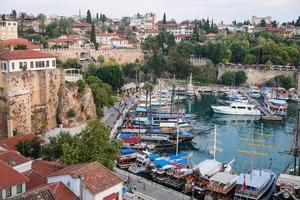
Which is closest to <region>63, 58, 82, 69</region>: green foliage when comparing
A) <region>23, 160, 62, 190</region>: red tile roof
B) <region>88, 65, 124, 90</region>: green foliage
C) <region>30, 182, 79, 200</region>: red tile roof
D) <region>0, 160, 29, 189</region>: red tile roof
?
<region>88, 65, 124, 90</region>: green foliage

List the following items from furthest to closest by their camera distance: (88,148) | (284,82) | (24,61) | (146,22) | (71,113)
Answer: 1. (146,22)
2. (284,82)
3. (71,113)
4. (24,61)
5. (88,148)

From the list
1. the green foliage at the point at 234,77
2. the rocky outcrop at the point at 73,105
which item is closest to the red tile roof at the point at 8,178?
the rocky outcrop at the point at 73,105

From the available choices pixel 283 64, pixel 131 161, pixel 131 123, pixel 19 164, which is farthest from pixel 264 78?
pixel 19 164

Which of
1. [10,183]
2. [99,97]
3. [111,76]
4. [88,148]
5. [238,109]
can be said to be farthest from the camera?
[111,76]

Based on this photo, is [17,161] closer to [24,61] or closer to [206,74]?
[24,61]

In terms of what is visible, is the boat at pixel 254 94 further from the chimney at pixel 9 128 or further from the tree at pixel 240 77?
the chimney at pixel 9 128

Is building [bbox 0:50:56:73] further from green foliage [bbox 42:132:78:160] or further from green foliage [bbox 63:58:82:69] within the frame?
green foliage [bbox 63:58:82:69]

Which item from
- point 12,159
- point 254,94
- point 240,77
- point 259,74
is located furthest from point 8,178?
point 259,74
